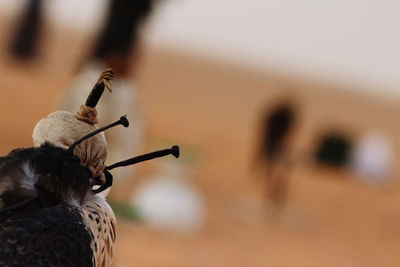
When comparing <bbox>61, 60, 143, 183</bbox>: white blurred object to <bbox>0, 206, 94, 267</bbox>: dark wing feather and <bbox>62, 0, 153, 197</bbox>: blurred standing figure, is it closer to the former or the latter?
<bbox>62, 0, 153, 197</bbox>: blurred standing figure

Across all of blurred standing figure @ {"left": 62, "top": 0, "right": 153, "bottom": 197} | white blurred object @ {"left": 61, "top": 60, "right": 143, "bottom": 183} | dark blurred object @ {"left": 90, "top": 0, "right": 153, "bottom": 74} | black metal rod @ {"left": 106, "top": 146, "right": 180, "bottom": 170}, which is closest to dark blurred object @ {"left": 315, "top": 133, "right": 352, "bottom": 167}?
dark blurred object @ {"left": 90, "top": 0, "right": 153, "bottom": 74}

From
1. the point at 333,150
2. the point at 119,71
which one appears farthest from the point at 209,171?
the point at 119,71

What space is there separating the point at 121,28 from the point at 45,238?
490cm

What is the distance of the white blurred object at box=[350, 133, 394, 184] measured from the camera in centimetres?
1456

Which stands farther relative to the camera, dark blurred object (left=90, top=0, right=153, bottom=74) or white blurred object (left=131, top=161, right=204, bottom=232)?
white blurred object (left=131, top=161, right=204, bottom=232)

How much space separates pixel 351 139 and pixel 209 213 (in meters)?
5.44

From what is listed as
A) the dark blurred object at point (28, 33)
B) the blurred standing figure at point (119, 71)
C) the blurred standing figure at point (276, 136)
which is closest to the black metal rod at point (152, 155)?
the blurred standing figure at point (119, 71)

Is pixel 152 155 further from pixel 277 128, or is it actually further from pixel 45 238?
pixel 277 128

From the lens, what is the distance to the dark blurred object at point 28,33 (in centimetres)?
1806

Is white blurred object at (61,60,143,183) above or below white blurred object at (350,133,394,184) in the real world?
above

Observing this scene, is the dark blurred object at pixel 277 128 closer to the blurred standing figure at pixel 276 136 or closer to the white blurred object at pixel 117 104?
the blurred standing figure at pixel 276 136

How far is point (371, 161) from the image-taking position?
15.1 meters

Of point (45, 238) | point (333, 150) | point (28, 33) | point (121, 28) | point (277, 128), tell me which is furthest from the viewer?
point (28, 33)

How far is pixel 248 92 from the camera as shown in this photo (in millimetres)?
33625
